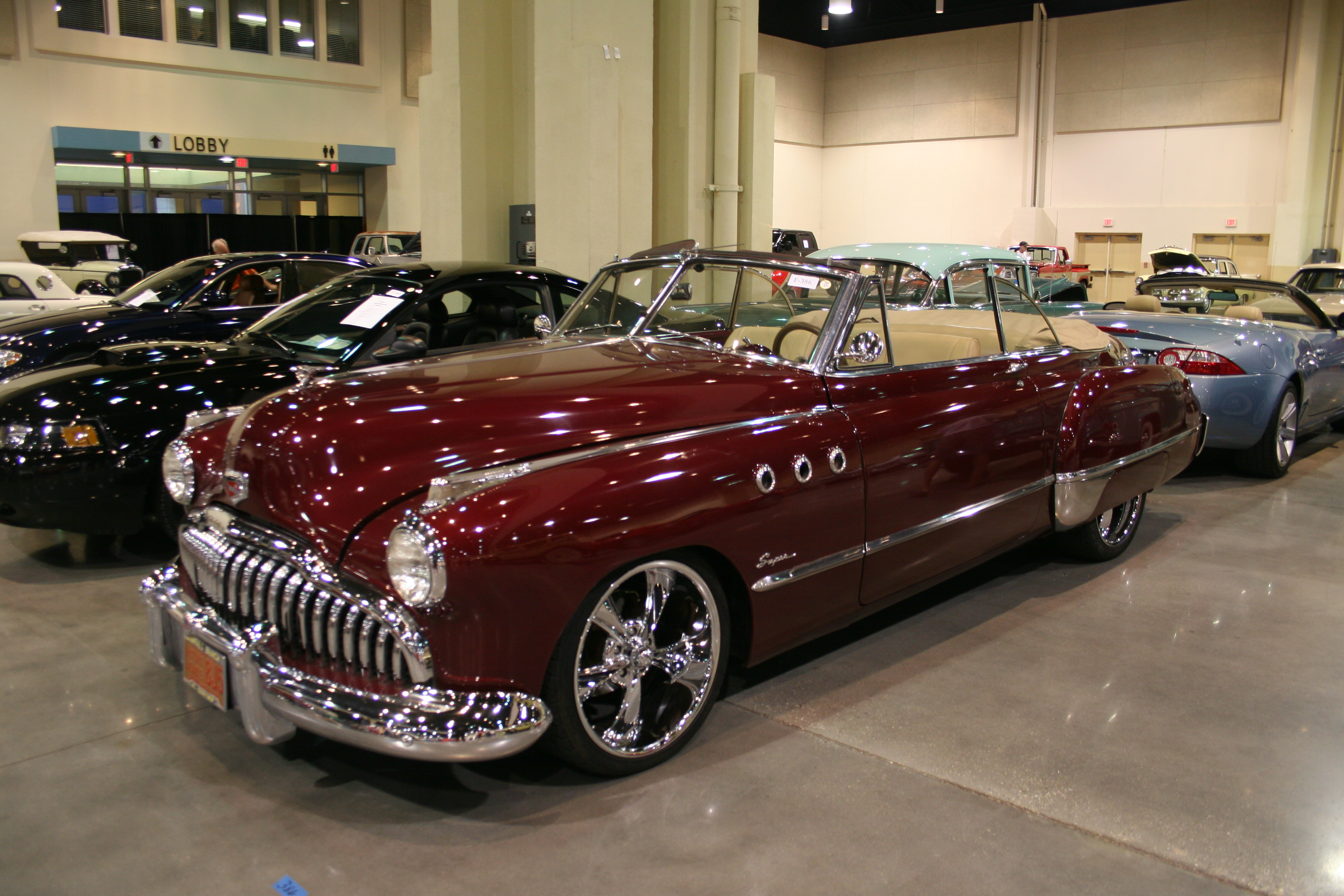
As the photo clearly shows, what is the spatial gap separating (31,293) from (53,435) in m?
8.73

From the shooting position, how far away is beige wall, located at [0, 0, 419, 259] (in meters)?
17.6

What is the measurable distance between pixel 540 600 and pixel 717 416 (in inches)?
35.3

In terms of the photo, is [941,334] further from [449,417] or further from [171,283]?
[171,283]

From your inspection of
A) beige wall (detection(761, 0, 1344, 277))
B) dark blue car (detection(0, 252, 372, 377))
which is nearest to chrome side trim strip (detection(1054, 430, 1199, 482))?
dark blue car (detection(0, 252, 372, 377))

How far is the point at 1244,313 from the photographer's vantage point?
7.75m

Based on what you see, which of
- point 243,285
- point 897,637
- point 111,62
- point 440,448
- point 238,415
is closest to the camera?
point 440,448

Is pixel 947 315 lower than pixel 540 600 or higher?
higher

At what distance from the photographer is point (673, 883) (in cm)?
236

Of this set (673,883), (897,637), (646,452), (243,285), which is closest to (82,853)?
(673,883)

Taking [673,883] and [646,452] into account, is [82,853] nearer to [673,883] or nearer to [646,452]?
[673,883]

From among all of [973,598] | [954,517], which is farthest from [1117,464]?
[954,517]

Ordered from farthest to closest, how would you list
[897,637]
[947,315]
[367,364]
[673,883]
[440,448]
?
[367,364] < [947,315] < [897,637] < [440,448] < [673,883]

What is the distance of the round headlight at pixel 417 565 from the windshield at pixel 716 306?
1.57 metres

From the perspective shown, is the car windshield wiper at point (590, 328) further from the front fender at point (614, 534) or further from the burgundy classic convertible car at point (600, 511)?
the front fender at point (614, 534)
